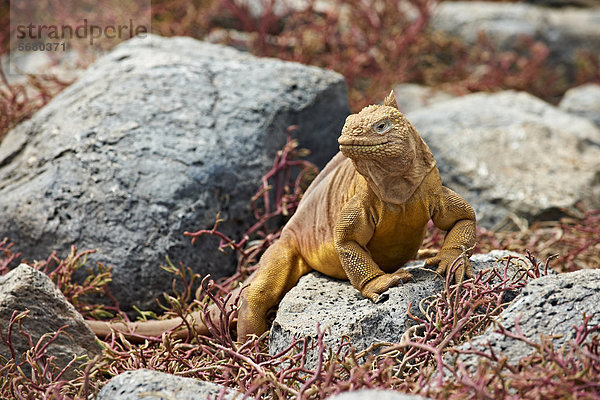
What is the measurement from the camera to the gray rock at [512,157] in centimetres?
608

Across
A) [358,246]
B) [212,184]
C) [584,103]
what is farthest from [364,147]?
[584,103]

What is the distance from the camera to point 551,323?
3.11 m

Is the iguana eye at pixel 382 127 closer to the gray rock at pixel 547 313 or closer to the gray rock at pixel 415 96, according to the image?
the gray rock at pixel 547 313

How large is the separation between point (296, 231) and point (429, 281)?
33.7 inches

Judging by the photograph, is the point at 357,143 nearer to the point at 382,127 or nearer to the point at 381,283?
the point at 382,127

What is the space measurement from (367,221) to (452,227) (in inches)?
18.3

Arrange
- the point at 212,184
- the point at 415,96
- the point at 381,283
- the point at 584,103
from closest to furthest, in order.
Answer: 1. the point at 381,283
2. the point at 212,184
3. the point at 584,103
4. the point at 415,96

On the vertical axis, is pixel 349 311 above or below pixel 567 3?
below

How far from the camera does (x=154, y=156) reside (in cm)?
513

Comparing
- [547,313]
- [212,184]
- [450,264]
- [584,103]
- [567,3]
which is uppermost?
[567,3]

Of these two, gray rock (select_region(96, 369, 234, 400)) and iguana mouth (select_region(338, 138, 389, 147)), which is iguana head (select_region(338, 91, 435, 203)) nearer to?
iguana mouth (select_region(338, 138, 389, 147))

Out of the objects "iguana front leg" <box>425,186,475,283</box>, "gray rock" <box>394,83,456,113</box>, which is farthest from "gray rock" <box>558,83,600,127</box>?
"iguana front leg" <box>425,186,475,283</box>

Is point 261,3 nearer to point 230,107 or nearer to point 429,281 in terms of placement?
point 230,107

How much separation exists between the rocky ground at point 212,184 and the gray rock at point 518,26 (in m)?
2.46
